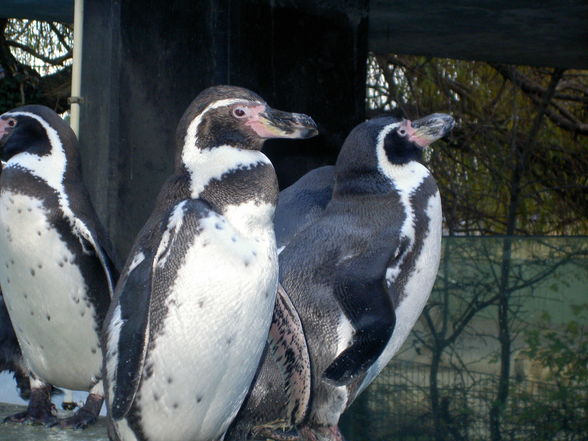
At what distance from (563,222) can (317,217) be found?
352 cm

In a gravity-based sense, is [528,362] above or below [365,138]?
below

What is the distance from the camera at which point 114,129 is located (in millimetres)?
2328

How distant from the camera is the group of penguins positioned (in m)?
1.29

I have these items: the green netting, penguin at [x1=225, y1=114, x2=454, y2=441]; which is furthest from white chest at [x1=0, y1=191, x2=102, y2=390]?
the green netting

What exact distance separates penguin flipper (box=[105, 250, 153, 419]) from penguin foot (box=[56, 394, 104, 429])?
1.91 feet

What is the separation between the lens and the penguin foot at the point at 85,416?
1.85 meters

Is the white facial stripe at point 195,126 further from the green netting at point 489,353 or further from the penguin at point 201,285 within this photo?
the green netting at point 489,353

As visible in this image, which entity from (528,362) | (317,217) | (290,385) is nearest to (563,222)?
(528,362)

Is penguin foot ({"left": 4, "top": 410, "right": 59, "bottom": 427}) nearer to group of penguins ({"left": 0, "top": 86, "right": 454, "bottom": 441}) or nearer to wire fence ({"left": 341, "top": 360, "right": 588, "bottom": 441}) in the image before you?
group of penguins ({"left": 0, "top": 86, "right": 454, "bottom": 441})

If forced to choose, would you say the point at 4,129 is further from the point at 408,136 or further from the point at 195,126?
the point at 408,136

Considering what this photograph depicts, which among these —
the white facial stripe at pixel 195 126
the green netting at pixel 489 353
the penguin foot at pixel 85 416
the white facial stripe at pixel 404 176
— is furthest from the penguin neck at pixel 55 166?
the green netting at pixel 489 353

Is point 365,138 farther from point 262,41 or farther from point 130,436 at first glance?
point 262,41

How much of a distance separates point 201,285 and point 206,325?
0.20ft

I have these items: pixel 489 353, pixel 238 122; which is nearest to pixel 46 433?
pixel 238 122
